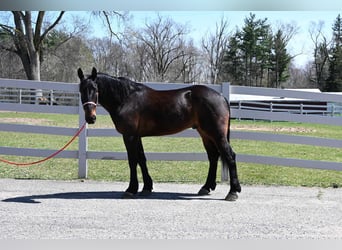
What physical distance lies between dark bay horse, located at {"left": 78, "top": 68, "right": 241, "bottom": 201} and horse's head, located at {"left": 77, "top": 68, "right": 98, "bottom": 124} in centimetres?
7

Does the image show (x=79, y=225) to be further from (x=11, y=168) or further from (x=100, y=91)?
(x=11, y=168)

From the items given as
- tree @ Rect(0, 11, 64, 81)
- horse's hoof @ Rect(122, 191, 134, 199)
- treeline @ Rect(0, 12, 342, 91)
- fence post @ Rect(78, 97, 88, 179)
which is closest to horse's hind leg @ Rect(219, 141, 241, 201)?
horse's hoof @ Rect(122, 191, 134, 199)

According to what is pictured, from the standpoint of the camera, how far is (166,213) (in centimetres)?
488

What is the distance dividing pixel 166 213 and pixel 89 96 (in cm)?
175

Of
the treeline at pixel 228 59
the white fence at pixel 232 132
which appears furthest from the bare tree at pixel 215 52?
the white fence at pixel 232 132

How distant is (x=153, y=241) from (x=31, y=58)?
3207cm

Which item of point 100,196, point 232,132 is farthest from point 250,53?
point 100,196

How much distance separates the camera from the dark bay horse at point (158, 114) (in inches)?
224

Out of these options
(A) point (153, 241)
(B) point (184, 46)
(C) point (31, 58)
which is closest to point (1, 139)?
(A) point (153, 241)

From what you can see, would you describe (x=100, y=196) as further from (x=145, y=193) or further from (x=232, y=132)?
(x=232, y=132)

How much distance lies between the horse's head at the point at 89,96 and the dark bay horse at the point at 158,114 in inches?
2.7

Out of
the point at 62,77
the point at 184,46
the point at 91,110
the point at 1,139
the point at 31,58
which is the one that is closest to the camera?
the point at 91,110

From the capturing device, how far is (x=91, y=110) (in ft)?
17.9

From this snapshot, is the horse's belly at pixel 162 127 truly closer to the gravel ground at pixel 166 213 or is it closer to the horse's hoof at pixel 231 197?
the gravel ground at pixel 166 213
